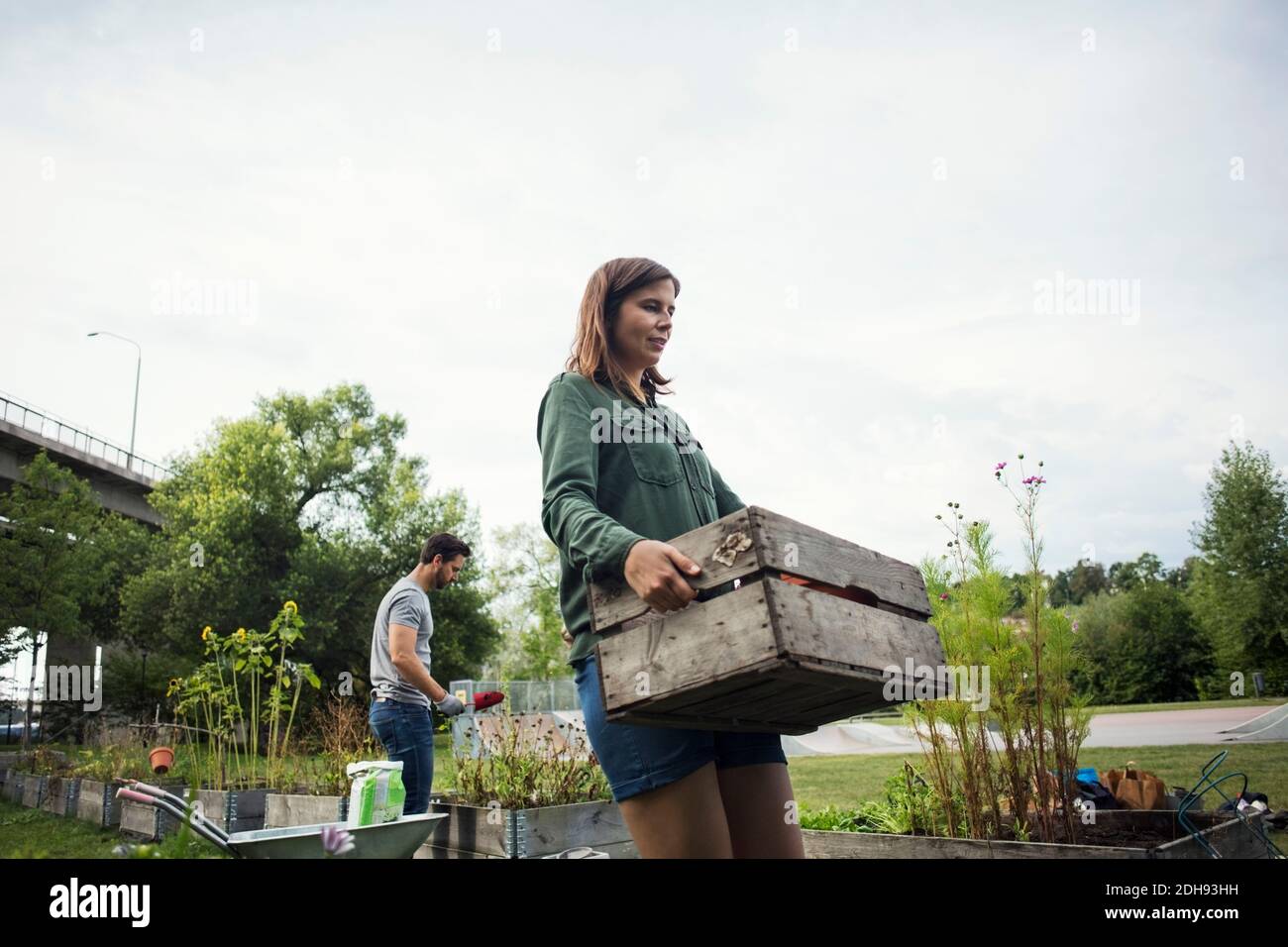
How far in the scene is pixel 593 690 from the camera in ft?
6.47

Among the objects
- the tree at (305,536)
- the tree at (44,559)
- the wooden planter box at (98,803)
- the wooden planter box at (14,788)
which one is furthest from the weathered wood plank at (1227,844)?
the tree at (305,536)

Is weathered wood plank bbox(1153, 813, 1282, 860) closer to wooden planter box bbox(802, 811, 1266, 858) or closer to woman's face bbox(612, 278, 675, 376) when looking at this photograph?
wooden planter box bbox(802, 811, 1266, 858)

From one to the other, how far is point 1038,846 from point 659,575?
3033 mm

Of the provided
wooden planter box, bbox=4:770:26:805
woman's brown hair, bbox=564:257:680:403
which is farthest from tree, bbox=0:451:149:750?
woman's brown hair, bbox=564:257:680:403

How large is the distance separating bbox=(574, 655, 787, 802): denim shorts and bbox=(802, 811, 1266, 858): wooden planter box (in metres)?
2.61

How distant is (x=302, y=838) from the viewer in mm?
3246

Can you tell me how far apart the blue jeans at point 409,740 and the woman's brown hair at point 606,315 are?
10.0ft

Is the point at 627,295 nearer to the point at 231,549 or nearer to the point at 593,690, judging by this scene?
the point at 593,690

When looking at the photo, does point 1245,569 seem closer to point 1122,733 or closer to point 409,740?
point 1122,733

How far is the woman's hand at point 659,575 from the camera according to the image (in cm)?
180

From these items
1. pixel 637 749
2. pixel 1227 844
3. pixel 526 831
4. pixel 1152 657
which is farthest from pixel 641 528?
pixel 1152 657
